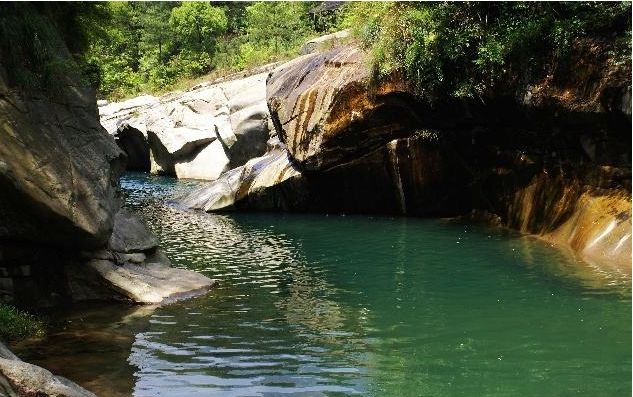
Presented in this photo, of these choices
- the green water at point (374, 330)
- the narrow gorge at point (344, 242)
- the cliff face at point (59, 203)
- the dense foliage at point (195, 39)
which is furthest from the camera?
the dense foliage at point (195, 39)

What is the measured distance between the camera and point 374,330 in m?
10.3

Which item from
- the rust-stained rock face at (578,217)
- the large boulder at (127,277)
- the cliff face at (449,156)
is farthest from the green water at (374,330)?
the cliff face at (449,156)

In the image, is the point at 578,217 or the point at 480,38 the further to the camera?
the point at 480,38

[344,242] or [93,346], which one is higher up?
[344,242]

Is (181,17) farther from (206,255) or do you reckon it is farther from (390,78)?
(206,255)

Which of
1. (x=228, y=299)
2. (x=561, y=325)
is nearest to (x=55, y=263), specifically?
(x=228, y=299)

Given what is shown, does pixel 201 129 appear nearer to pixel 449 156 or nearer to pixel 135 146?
pixel 135 146

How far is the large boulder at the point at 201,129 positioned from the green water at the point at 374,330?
1940cm

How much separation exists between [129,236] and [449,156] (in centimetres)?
1157

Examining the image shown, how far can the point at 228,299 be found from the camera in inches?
490

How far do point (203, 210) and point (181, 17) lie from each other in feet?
122

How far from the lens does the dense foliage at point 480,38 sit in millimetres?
16594

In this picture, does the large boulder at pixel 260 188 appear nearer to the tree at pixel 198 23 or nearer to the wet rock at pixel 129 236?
the wet rock at pixel 129 236

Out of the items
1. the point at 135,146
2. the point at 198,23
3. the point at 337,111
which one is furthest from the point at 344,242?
the point at 198,23
